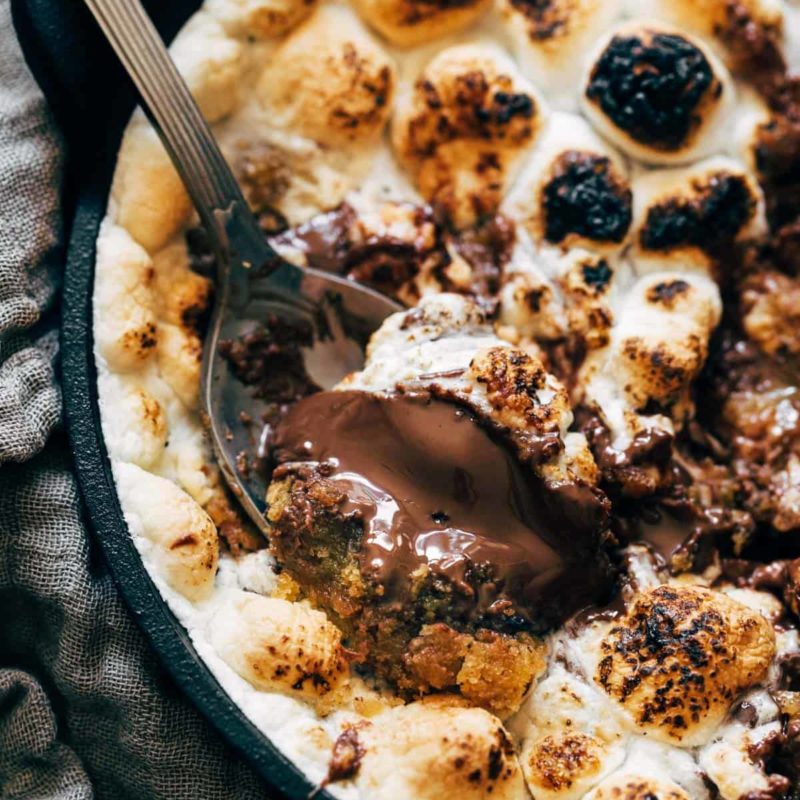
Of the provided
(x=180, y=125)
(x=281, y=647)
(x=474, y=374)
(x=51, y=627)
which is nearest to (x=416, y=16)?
(x=180, y=125)

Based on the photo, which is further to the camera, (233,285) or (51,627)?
(233,285)

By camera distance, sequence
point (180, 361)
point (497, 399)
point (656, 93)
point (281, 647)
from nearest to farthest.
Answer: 1. point (281, 647)
2. point (497, 399)
3. point (180, 361)
4. point (656, 93)

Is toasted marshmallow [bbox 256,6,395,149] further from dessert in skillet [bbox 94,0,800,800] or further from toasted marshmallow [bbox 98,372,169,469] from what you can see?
toasted marshmallow [bbox 98,372,169,469]

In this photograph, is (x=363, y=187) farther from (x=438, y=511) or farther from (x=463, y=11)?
(x=438, y=511)

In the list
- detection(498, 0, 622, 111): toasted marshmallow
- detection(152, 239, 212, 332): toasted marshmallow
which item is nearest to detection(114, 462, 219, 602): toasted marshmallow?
detection(152, 239, 212, 332): toasted marshmallow

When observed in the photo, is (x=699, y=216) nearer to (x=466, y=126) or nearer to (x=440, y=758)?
(x=466, y=126)

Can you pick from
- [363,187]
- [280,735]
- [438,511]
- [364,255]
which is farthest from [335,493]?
[363,187]
